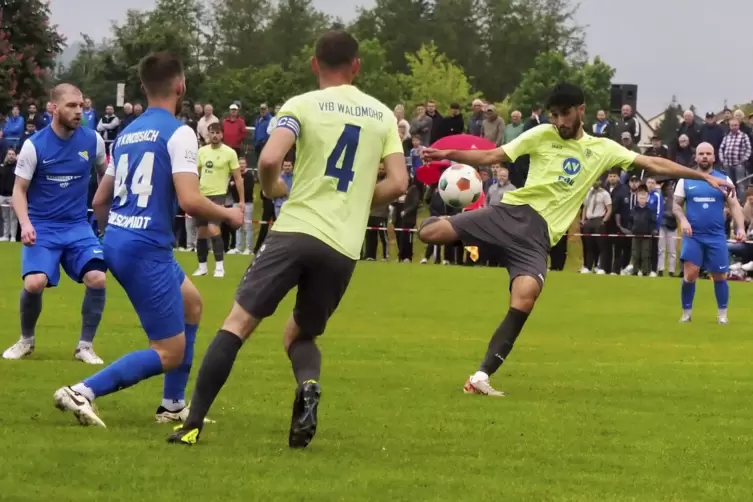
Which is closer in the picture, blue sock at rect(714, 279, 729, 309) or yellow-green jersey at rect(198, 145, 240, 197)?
blue sock at rect(714, 279, 729, 309)

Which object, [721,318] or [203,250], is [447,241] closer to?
[721,318]

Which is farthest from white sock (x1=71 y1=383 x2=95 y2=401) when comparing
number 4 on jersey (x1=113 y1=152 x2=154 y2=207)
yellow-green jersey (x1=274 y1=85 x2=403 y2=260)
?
yellow-green jersey (x1=274 y1=85 x2=403 y2=260)

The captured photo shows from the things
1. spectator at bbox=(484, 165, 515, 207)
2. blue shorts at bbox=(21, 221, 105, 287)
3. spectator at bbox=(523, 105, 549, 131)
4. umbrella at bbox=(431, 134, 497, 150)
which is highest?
spectator at bbox=(523, 105, 549, 131)

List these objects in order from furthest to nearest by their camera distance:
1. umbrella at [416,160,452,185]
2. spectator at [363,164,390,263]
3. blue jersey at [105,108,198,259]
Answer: spectator at [363,164,390,263]
umbrella at [416,160,452,185]
blue jersey at [105,108,198,259]

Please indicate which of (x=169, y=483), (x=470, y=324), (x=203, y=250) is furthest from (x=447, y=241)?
(x=203, y=250)

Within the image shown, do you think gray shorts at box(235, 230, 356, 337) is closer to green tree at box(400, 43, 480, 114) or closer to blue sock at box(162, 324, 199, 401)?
blue sock at box(162, 324, 199, 401)

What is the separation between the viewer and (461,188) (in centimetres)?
1308

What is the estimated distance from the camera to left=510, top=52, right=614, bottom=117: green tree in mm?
86312

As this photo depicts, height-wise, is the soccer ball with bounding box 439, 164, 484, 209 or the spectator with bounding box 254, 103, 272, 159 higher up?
the soccer ball with bounding box 439, 164, 484, 209

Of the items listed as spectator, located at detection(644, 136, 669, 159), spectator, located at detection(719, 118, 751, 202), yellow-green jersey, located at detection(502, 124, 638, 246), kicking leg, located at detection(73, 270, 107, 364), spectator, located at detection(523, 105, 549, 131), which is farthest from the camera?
spectator, located at detection(523, 105, 549, 131)

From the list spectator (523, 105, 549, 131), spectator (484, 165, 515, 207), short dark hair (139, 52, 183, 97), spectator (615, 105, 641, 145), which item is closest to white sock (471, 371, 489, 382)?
short dark hair (139, 52, 183, 97)

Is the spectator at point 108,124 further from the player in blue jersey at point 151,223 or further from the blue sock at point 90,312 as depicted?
the player in blue jersey at point 151,223

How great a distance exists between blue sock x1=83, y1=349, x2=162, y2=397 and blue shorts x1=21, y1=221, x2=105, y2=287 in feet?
11.5

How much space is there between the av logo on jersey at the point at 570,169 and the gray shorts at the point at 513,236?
14.0 inches
